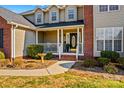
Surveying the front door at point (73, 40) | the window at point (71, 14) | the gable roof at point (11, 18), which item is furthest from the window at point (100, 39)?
the gable roof at point (11, 18)

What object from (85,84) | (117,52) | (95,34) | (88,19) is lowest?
(85,84)

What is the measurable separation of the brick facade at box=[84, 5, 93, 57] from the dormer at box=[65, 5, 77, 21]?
3.70 meters

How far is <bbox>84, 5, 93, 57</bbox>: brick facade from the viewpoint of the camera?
15352mm

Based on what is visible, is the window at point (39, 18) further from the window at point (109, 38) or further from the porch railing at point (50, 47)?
the window at point (109, 38)

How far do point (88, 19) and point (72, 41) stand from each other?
17.1 ft

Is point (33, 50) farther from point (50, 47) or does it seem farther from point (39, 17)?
point (39, 17)

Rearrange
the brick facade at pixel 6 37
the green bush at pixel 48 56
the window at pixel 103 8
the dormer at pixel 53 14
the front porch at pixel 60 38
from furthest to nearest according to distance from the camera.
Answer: the dormer at pixel 53 14, the front porch at pixel 60 38, the green bush at pixel 48 56, the brick facade at pixel 6 37, the window at pixel 103 8

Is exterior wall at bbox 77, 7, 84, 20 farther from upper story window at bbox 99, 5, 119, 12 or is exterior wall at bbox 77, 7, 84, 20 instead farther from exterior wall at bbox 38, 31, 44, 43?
exterior wall at bbox 38, 31, 44, 43

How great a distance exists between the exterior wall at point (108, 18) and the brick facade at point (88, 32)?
399 mm

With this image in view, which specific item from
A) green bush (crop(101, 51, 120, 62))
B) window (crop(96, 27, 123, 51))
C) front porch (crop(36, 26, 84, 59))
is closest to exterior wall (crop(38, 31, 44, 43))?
front porch (crop(36, 26, 84, 59))

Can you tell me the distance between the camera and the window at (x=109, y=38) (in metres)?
14.2
